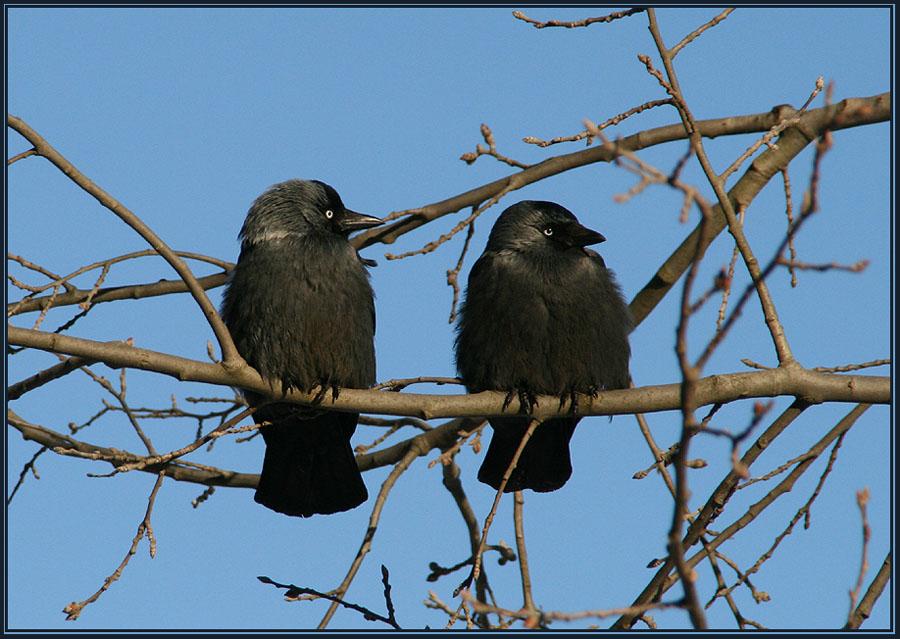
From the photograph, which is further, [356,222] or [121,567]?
[356,222]

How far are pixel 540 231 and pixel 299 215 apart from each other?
4.62ft

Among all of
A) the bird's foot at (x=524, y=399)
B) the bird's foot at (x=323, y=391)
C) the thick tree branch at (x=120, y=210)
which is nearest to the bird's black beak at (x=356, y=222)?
the bird's foot at (x=323, y=391)

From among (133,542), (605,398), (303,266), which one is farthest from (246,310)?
(605,398)

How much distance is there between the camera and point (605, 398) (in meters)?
4.38

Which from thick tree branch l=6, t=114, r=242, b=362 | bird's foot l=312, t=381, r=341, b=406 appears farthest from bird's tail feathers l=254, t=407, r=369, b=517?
thick tree branch l=6, t=114, r=242, b=362

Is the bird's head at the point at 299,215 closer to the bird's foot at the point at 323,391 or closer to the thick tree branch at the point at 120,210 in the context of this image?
the bird's foot at the point at 323,391

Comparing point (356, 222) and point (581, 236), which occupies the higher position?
point (356, 222)

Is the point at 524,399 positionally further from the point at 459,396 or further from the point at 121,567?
the point at 121,567

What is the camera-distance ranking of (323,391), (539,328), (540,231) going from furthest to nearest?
1. (540,231)
2. (539,328)
3. (323,391)

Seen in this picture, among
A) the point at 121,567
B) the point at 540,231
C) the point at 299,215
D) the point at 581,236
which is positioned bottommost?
the point at 121,567

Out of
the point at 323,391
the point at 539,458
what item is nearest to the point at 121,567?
the point at 323,391

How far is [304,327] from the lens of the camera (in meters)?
4.97

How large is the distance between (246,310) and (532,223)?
5.83 feet

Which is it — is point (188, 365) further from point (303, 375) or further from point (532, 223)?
point (532, 223)
